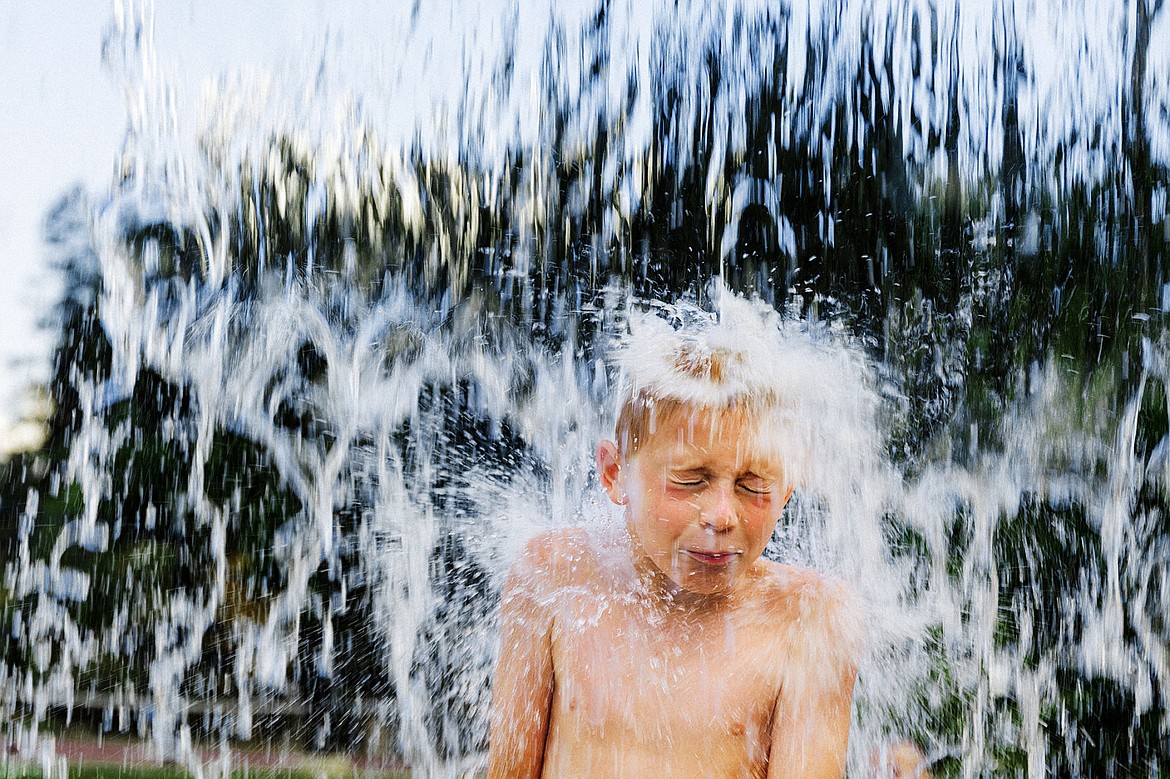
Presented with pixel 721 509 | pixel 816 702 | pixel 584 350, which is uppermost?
pixel 584 350

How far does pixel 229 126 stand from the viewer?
3.79 meters

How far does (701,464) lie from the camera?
5.63 ft

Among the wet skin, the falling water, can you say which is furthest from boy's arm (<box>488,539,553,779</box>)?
the falling water

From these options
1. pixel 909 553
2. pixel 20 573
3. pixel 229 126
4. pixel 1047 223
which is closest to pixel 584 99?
pixel 229 126

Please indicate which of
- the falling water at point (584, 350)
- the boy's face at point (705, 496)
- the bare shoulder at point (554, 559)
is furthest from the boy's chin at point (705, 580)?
the falling water at point (584, 350)

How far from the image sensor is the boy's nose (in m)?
1.70

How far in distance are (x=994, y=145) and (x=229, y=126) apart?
2.91 meters

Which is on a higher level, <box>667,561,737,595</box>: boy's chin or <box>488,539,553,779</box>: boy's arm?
<box>667,561,737,595</box>: boy's chin

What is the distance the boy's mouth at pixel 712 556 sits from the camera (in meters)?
1.74

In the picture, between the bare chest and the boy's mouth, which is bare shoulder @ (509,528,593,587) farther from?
the boy's mouth

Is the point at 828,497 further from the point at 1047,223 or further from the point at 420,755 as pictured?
the point at 420,755

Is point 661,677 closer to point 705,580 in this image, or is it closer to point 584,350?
point 705,580

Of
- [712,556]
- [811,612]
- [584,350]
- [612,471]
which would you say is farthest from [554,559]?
[584,350]

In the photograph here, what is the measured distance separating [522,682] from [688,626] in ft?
1.10
